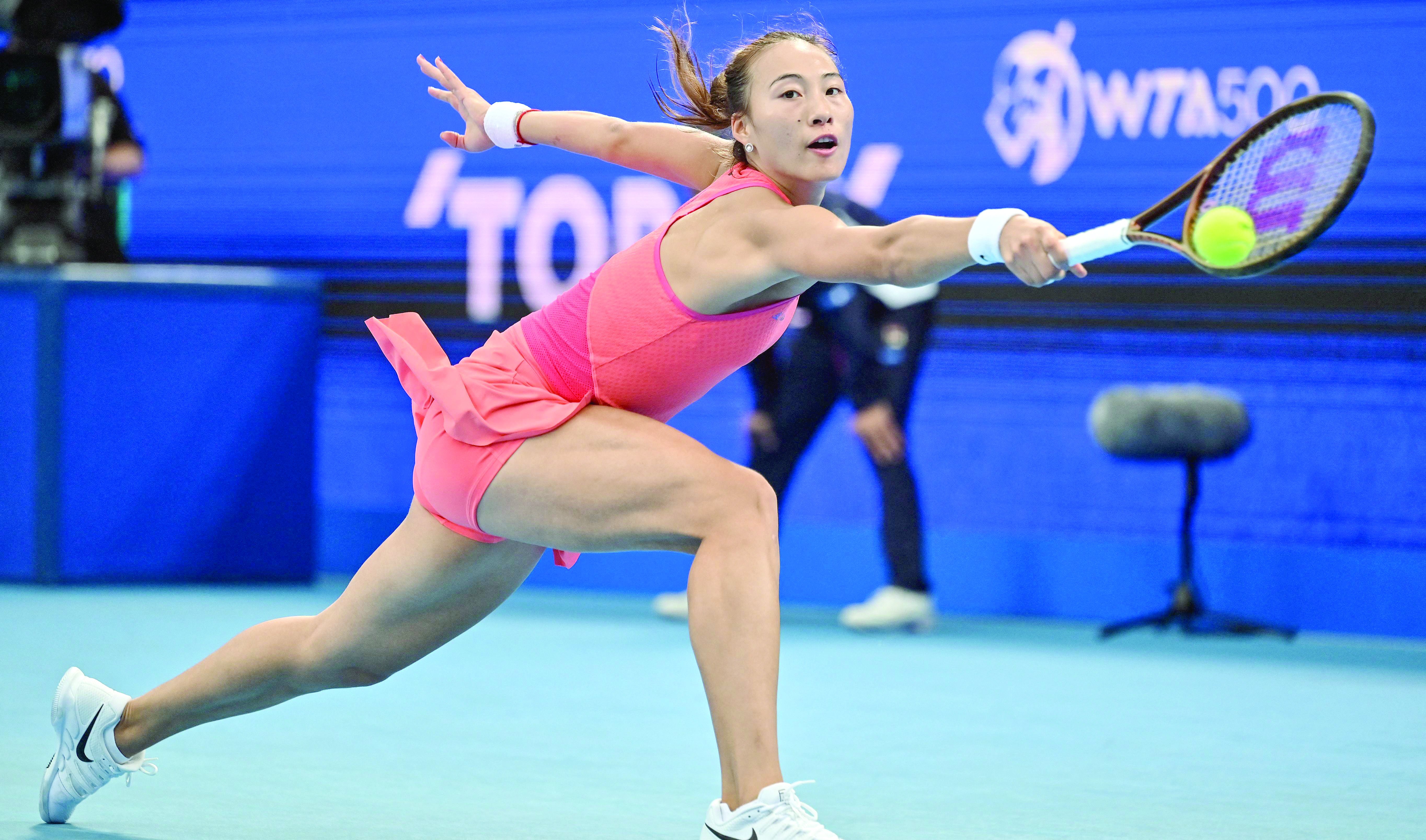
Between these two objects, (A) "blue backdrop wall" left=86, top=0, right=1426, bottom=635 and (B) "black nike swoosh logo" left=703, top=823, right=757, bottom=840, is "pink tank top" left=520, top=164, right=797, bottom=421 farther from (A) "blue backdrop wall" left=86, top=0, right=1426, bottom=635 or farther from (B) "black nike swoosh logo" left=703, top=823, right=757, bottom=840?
(A) "blue backdrop wall" left=86, top=0, right=1426, bottom=635

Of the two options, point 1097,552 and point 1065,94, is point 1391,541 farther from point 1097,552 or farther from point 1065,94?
point 1065,94

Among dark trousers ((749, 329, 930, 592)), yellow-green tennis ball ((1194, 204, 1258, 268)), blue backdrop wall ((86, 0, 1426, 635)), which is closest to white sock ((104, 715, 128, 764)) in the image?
yellow-green tennis ball ((1194, 204, 1258, 268))

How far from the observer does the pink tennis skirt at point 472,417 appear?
2660 millimetres

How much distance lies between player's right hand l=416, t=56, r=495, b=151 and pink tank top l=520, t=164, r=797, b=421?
2.12ft

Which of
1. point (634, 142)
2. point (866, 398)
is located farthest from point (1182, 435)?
point (634, 142)

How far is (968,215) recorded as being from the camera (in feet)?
24.1

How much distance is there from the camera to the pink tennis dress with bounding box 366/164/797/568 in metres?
2.66

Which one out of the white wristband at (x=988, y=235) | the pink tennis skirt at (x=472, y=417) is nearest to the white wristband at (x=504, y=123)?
the pink tennis skirt at (x=472, y=417)

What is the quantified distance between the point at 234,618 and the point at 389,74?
10.5 feet

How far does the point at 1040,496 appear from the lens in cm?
705

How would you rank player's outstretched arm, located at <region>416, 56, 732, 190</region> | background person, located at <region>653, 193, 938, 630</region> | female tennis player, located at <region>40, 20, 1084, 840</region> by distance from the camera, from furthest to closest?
background person, located at <region>653, 193, 938, 630</region>, player's outstretched arm, located at <region>416, 56, 732, 190</region>, female tennis player, located at <region>40, 20, 1084, 840</region>

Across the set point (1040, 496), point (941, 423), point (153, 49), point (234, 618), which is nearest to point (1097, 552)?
Result: point (1040, 496)

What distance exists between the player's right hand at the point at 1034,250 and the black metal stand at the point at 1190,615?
165 inches

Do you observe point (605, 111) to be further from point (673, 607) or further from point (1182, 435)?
point (1182, 435)
